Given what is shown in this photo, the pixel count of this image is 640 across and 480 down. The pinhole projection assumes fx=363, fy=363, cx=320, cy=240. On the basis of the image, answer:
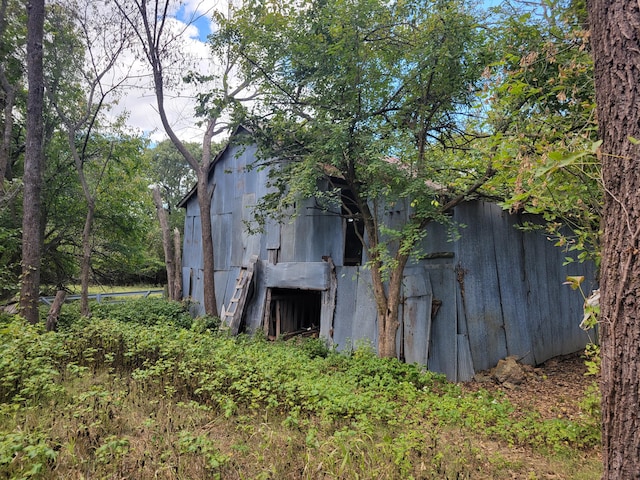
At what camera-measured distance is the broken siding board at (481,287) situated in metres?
6.18

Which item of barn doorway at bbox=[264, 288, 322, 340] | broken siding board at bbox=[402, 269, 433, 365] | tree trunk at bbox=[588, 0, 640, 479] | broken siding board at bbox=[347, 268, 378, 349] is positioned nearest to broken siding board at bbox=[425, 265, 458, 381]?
broken siding board at bbox=[402, 269, 433, 365]

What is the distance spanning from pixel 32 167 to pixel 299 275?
5862mm

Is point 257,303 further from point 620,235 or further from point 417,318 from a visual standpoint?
point 620,235

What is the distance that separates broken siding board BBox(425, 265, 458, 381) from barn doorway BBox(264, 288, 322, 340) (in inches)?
150

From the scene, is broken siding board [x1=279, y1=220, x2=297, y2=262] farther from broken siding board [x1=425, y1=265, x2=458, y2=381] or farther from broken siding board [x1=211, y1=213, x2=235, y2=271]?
broken siding board [x1=425, y1=265, x2=458, y2=381]

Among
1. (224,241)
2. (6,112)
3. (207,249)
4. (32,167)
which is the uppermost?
(6,112)

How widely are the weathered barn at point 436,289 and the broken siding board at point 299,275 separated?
0.08 feet

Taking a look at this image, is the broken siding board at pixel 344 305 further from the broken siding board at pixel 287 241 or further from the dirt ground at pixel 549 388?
the dirt ground at pixel 549 388

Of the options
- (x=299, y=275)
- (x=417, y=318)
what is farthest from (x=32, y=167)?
(x=417, y=318)

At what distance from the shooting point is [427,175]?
5305 millimetres

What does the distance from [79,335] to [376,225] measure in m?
5.48

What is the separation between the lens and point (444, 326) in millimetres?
6164

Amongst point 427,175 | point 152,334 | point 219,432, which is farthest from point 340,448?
point 152,334

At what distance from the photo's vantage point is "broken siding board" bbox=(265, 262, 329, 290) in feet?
26.1
